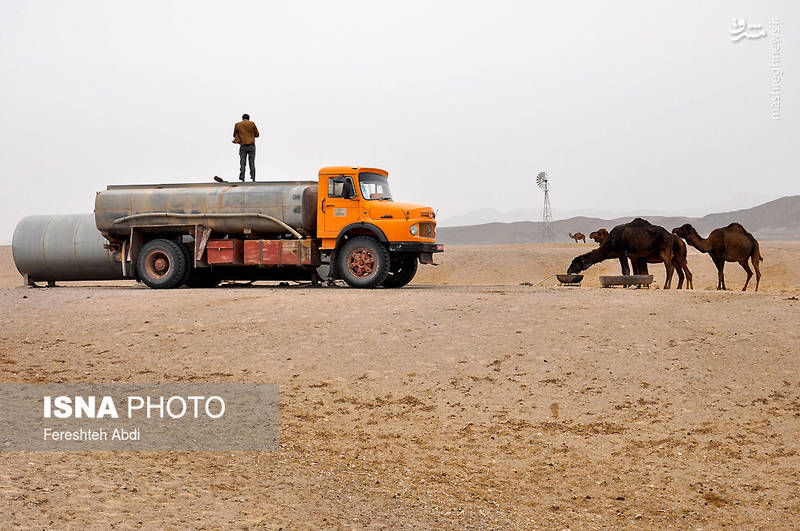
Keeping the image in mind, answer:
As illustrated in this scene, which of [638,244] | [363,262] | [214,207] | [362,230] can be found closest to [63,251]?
[214,207]

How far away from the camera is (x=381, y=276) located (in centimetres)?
2012

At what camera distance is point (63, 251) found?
83.3 feet

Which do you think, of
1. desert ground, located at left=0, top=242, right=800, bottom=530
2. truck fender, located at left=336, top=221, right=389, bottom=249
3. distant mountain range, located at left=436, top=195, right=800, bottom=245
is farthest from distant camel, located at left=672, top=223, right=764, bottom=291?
distant mountain range, located at left=436, top=195, right=800, bottom=245

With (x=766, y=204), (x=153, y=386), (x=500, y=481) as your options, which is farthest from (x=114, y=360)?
(x=766, y=204)

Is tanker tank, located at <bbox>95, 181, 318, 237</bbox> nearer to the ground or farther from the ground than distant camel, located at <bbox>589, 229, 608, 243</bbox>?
farther from the ground

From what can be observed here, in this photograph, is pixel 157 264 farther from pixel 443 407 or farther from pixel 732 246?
pixel 732 246

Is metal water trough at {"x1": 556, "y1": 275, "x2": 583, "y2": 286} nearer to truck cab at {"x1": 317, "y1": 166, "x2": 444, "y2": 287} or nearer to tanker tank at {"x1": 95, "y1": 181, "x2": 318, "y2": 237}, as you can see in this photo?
truck cab at {"x1": 317, "y1": 166, "x2": 444, "y2": 287}

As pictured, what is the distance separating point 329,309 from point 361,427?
5877mm

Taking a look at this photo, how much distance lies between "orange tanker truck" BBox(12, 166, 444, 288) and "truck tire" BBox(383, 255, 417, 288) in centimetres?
3

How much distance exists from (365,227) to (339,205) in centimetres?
98

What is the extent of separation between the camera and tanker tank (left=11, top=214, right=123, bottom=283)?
2514 centimetres

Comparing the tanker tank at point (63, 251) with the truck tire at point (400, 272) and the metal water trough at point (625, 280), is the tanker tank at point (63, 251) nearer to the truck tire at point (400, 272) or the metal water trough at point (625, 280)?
the truck tire at point (400, 272)

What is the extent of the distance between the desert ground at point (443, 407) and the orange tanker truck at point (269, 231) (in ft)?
7.86

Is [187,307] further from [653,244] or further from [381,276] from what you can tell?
[653,244]
